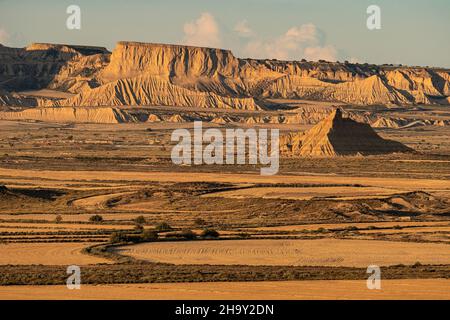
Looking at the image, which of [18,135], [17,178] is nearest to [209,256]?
[17,178]

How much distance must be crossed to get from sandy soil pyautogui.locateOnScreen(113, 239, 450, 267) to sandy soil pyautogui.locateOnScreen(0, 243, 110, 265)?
1.71 metres

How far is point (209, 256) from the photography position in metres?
36.8

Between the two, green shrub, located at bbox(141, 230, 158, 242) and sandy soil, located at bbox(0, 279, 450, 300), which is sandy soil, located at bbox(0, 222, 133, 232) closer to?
green shrub, located at bbox(141, 230, 158, 242)

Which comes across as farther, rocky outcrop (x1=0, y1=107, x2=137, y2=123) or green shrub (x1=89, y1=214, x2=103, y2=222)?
rocky outcrop (x1=0, y1=107, x2=137, y2=123)

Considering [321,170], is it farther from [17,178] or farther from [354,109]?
[354,109]

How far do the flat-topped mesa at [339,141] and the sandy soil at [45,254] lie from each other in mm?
55786

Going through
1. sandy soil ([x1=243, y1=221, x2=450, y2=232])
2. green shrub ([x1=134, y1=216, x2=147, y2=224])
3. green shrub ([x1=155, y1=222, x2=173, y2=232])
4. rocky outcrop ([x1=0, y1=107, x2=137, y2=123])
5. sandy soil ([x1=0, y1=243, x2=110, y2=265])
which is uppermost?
rocky outcrop ([x1=0, y1=107, x2=137, y2=123])

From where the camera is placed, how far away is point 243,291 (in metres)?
29.0

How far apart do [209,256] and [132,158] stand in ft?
179

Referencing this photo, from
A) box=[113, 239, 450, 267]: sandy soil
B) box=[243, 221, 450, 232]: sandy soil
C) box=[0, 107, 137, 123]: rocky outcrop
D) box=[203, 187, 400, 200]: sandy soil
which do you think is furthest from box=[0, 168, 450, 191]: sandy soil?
box=[0, 107, 137, 123]: rocky outcrop

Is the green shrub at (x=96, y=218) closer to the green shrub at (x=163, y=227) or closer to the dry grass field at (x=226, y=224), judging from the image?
the dry grass field at (x=226, y=224)

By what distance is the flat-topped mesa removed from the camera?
307ft

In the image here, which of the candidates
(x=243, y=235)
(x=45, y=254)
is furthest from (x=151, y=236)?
(x=45, y=254)

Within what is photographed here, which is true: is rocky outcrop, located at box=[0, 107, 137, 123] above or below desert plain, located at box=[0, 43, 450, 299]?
above
